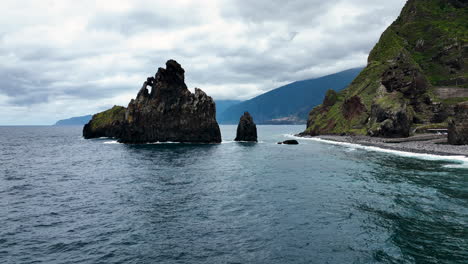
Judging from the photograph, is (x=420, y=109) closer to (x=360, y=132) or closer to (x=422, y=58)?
(x=360, y=132)

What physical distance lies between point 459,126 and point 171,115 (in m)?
110

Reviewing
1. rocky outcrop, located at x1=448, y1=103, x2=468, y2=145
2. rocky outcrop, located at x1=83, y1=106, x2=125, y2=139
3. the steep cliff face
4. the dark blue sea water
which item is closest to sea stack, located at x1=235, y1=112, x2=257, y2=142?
the steep cliff face

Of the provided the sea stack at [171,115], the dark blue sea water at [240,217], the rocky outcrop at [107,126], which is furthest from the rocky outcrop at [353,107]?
the rocky outcrop at [107,126]

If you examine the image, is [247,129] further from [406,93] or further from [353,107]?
[406,93]

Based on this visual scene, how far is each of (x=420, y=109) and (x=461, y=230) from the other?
138m

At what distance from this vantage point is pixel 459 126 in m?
82.7

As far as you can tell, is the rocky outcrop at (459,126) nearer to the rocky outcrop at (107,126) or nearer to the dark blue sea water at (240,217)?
the dark blue sea water at (240,217)

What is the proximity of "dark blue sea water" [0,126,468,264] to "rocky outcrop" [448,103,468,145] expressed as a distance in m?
35.9

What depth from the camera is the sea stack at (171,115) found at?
5271 inches

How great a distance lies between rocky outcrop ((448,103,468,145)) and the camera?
265ft

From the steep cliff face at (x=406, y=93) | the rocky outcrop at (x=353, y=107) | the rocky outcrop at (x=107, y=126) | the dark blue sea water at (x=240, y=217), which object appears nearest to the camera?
the dark blue sea water at (x=240, y=217)

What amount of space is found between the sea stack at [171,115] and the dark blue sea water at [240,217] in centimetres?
7991

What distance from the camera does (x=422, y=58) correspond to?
194000mm

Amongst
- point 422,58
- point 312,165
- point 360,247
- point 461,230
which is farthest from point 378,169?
point 422,58
